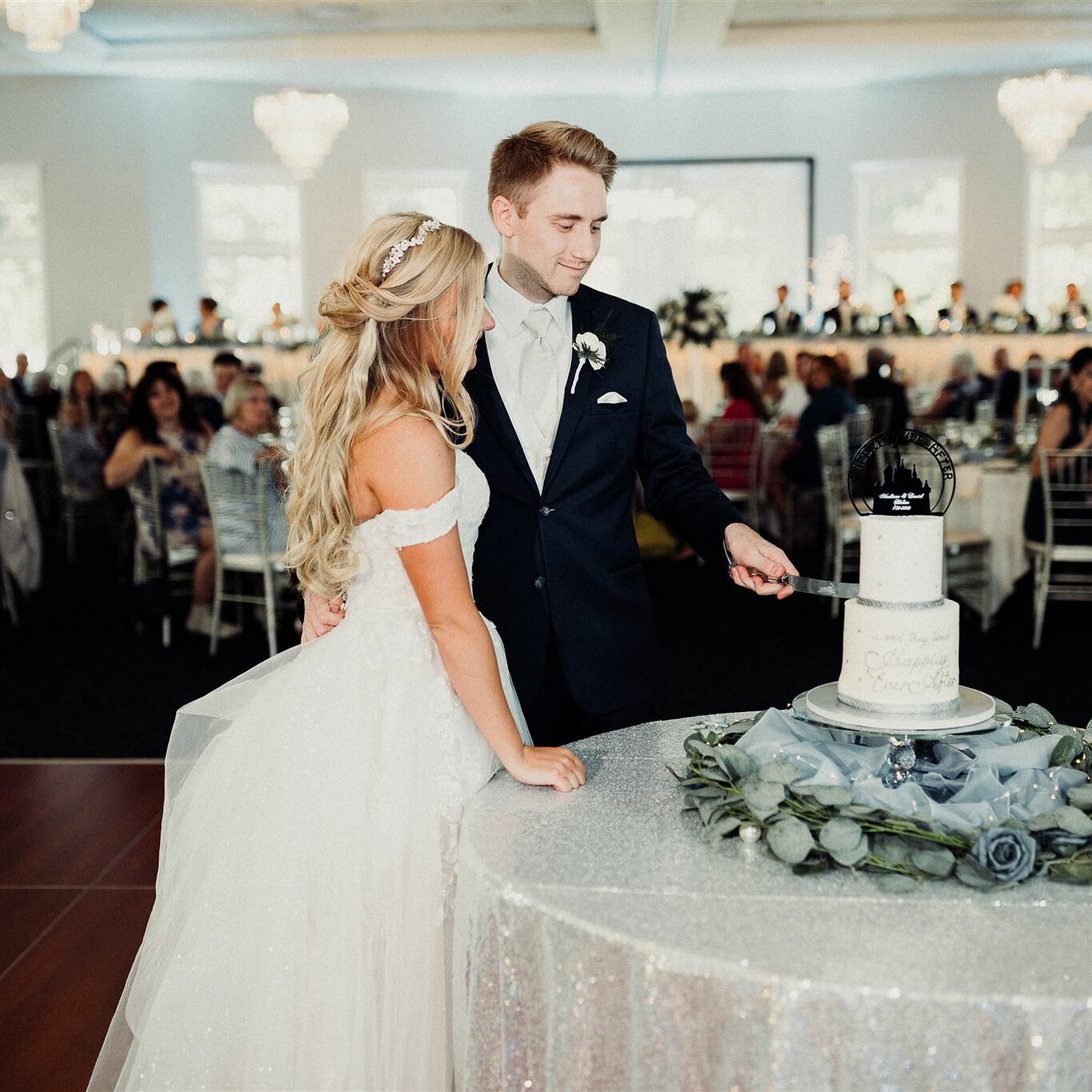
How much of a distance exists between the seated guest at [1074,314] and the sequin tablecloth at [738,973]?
12044 mm

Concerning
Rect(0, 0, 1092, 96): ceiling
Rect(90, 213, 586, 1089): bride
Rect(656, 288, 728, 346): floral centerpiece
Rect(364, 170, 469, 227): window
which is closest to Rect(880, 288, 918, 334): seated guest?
Rect(656, 288, 728, 346): floral centerpiece

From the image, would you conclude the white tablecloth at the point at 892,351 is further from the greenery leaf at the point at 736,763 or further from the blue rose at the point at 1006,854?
the blue rose at the point at 1006,854

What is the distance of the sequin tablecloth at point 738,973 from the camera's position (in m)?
1.13

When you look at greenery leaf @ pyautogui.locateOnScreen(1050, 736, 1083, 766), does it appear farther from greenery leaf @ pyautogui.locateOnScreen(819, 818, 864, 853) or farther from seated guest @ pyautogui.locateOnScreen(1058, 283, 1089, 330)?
seated guest @ pyautogui.locateOnScreen(1058, 283, 1089, 330)

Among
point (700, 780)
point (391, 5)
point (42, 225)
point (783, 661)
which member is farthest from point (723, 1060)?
point (42, 225)

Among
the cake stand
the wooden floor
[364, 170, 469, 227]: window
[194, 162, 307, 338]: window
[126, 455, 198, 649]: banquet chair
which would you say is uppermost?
[364, 170, 469, 227]: window

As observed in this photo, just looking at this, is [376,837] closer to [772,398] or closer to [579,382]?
[579,382]

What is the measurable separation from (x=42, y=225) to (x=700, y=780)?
45.8ft

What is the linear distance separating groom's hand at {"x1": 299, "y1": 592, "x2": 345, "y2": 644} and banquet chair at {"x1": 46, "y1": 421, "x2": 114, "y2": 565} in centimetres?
702

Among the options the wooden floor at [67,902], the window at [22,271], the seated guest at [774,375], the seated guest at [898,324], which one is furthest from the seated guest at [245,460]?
the window at [22,271]

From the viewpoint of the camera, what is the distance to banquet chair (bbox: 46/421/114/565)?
8.71 m

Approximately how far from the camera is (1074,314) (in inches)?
495

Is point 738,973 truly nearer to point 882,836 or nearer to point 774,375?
point 882,836

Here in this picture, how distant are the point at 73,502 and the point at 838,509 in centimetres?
520
